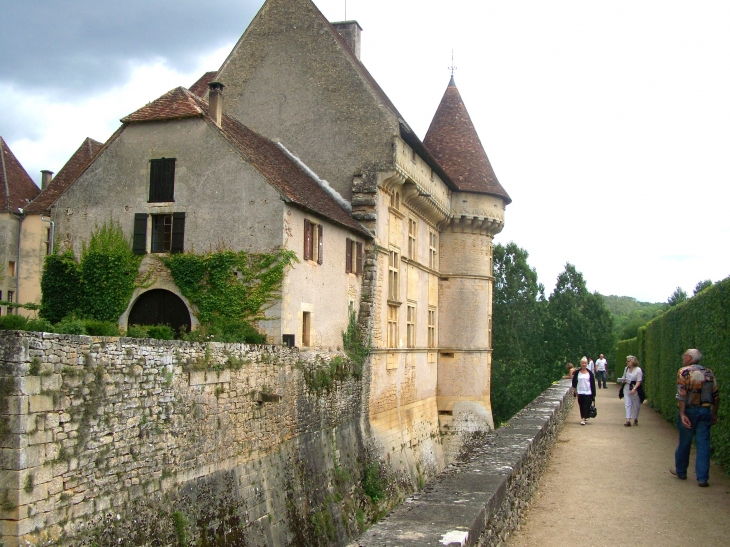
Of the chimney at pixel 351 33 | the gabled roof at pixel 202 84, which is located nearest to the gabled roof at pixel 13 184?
the gabled roof at pixel 202 84

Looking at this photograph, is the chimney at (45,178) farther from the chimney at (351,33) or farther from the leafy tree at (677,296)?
the leafy tree at (677,296)

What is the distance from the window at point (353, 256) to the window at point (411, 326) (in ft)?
16.3

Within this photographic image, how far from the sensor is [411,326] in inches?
1027

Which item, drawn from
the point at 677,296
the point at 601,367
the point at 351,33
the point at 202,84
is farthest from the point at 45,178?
the point at 677,296

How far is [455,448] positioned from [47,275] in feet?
57.1

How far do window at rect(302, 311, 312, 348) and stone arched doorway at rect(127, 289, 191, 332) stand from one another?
2.64 metres

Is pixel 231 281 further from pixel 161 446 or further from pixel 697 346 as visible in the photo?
pixel 697 346

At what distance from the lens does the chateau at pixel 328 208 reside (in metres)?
16.9

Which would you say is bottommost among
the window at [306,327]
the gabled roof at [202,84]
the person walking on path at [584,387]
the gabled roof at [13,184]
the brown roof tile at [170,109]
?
the person walking on path at [584,387]

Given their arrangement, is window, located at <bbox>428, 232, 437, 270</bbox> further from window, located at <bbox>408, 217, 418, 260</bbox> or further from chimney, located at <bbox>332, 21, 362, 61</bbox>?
chimney, located at <bbox>332, 21, 362, 61</bbox>

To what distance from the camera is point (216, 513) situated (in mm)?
11586

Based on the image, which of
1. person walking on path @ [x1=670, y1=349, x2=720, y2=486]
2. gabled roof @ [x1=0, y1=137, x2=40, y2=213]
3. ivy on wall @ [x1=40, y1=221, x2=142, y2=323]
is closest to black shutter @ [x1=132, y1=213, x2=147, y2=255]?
ivy on wall @ [x1=40, y1=221, x2=142, y2=323]

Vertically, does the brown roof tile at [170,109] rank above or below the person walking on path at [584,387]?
above

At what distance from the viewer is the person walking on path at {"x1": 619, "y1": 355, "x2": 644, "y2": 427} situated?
15.5m
